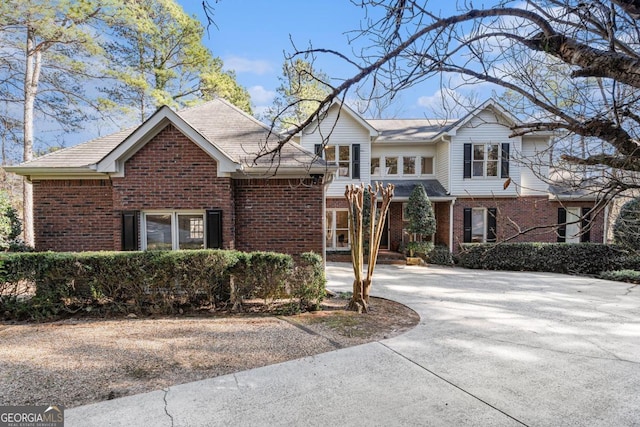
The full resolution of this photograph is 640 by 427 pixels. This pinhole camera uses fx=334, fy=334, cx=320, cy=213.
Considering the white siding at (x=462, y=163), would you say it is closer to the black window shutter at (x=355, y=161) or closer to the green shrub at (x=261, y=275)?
the black window shutter at (x=355, y=161)

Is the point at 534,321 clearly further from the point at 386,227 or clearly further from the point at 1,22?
the point at 1,22

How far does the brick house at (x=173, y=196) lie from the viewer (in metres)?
7.91

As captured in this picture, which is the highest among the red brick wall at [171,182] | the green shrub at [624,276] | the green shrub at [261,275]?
the red brick wall at [171,182]

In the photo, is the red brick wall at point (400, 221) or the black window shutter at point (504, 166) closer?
the black window shutter at point (504, 166)

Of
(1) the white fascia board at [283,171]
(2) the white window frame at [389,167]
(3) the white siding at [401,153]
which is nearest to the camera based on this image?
(1) the white fascia board at [283,171]

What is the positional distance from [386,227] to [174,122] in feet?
37.4

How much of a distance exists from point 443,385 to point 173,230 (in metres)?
6.97

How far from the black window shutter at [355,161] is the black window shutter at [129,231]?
9.48m

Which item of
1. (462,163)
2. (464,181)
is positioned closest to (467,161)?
(462,163)

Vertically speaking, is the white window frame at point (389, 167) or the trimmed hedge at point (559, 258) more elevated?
the white window frame at point (389, 167)

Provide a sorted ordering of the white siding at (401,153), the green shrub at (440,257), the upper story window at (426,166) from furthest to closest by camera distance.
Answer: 1. the upper story window at (426,166)
2. the white siding at (401,153)
3. the green shrub at (440,257)

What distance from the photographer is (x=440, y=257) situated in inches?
567

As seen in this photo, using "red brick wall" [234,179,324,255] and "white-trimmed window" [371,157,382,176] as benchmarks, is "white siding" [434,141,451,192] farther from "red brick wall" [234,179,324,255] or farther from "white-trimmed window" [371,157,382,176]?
"red brick wall" [234,179,324,255]

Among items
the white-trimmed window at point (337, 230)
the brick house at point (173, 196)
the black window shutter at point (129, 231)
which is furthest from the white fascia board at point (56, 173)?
the white-trimmed window at point (337, 230)
